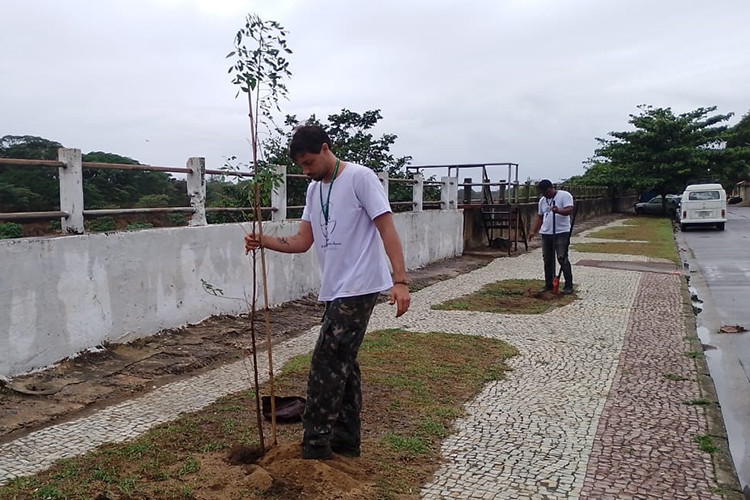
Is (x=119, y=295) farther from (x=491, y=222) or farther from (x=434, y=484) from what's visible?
(x=491, y=222)

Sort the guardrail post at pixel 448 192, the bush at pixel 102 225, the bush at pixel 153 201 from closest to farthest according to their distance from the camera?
1. the bush at pixel 102 225
2. the bush at pixel 153 201
3. the guardrail post at pixel 448 192

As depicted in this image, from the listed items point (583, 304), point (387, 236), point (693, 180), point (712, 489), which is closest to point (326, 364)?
point (387, 236)

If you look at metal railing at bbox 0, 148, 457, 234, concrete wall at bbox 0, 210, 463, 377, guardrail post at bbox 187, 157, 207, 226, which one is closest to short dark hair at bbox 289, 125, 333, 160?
metal railing at bbox 0, 148, 457, 234

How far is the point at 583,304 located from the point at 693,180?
29.0 m

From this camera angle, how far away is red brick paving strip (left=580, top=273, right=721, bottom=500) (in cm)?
363

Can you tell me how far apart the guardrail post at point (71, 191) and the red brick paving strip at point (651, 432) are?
4.75 metres

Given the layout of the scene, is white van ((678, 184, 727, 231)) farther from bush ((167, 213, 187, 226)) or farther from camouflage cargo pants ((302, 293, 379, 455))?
camouflage cargo pants ((302, 293, 379, 455))

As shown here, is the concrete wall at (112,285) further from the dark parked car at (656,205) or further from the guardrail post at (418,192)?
the dark parked car at (656,205)

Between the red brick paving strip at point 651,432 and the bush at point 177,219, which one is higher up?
the bush at point 177,219

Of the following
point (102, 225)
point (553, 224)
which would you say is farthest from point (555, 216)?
point (102, 225)

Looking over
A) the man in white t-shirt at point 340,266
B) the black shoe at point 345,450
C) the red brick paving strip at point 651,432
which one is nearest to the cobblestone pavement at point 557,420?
the red brick paving strip at point 651,432

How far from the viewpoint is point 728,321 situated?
9070 mm

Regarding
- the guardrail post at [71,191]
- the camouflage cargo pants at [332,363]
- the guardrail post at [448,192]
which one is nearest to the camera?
the camouflage cargo pants at [332,363]

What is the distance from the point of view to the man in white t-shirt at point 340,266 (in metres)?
3.40
